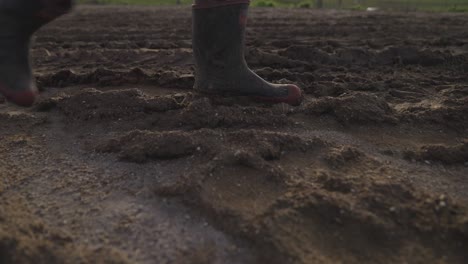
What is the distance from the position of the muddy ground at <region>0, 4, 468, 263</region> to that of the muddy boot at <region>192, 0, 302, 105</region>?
0.10 metres

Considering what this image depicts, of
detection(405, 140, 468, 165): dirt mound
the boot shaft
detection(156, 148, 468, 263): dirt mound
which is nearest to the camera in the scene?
detection(156, 148, 468, 263): dirt mound

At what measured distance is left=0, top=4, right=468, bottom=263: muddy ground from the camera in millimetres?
1422

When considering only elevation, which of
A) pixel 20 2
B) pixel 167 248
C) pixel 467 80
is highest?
pixel 20 2

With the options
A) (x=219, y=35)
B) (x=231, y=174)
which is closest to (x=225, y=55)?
(x=219, y=35)

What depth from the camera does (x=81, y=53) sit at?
4.36 m

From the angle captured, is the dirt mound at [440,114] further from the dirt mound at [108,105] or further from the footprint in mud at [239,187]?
the dirt mound at [108,105]

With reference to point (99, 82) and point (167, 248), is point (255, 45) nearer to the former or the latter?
point (99, 82)

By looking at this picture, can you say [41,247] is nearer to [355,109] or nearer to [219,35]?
[219,35]

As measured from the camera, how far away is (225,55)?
2506 mm

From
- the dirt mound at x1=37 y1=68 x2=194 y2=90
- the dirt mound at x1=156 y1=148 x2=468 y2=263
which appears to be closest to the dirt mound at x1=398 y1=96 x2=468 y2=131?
the dirt mound at x1=156 y1=148 x2=468 y2=263

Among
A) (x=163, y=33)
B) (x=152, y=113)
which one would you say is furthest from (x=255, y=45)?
(x=152, y=113)

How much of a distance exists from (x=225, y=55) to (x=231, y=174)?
3.26 ft

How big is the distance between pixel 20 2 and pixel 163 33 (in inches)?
175

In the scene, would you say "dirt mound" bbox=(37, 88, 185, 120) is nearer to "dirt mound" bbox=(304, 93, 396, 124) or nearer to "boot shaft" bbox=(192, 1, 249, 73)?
"boot shaft" bbox=(192, 1, 249, 73)
